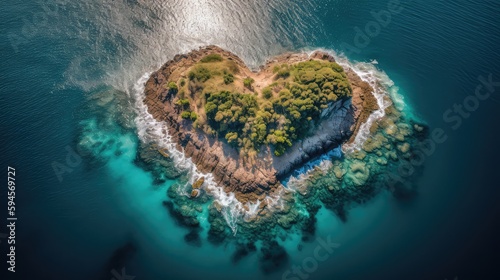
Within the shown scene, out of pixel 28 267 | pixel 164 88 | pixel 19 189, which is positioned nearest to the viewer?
pixel 28 267

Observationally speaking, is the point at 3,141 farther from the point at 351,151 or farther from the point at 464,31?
the point at 464,31

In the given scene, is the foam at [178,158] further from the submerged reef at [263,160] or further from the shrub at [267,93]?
the shrub at [267,93]

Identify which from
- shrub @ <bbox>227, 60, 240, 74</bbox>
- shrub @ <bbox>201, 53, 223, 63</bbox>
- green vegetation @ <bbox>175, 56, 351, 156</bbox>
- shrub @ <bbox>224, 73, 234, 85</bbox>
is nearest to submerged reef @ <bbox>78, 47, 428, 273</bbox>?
shrub @ <bbox>224, 73, 234, 85</bbox>

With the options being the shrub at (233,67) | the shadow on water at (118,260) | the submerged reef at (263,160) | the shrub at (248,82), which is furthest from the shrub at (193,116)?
the shadow on water at (118,260)

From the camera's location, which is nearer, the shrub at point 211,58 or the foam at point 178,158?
the foam at point 178,158

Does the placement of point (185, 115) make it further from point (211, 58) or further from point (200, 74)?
point (211, 58)

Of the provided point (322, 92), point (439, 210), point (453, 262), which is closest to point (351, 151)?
point (322, 92)
